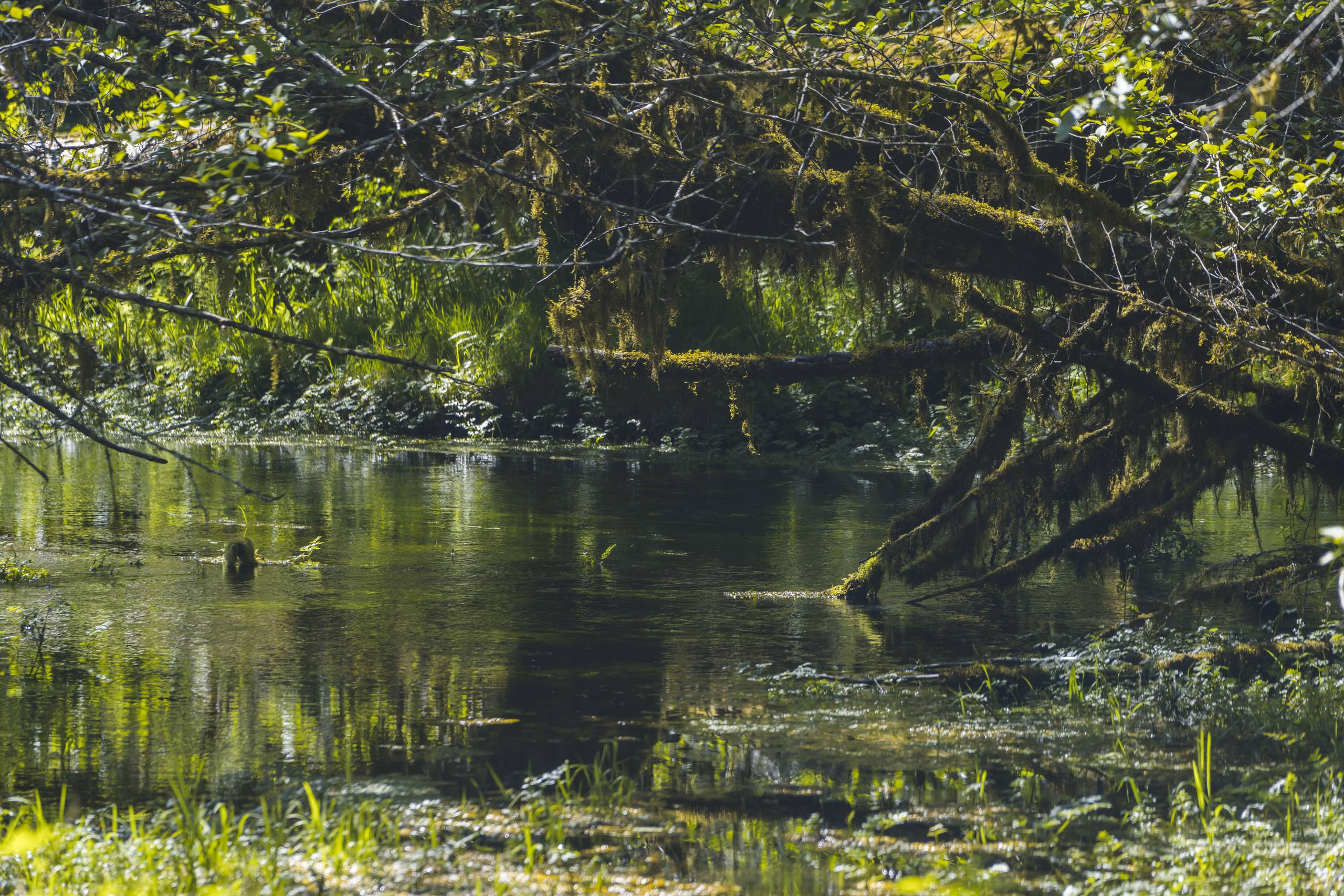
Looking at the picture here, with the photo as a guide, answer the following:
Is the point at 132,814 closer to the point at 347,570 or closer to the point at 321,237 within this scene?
the point at 321,237

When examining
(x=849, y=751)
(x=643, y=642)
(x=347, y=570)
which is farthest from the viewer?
(x=347, y=570)

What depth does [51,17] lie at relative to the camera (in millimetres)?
8641

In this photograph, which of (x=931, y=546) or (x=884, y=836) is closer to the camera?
(x=884, y=836)

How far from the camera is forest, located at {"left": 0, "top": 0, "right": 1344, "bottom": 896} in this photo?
5.18 metres

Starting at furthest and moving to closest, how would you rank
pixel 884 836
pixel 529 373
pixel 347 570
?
pixel 529 373 → pixel 347 570 → pixel 884 836

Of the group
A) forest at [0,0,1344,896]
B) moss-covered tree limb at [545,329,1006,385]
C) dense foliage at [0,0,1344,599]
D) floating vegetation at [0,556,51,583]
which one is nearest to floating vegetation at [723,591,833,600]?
forest at [0,0,1344,896]

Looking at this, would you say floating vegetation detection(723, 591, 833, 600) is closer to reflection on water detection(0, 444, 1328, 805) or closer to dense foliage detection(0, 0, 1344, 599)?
reflection on water detection(0, 444, 1328, 805)

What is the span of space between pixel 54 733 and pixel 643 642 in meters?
3.23

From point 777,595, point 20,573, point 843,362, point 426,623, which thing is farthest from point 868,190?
point 20,573

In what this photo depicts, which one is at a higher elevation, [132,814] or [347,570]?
[347,570]

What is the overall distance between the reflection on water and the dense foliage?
120cm

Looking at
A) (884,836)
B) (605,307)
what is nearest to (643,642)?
(605,307)

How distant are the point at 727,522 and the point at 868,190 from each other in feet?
17.8

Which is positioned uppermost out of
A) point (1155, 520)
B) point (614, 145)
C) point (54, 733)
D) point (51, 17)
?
point (51, 17)
